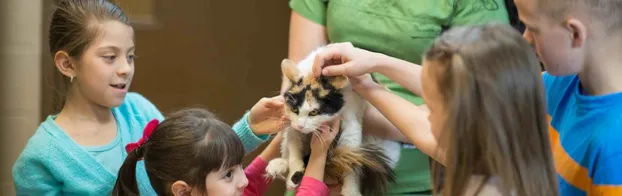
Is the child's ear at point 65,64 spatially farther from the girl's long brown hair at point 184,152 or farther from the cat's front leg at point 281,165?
the cat's front leg at point 281,165

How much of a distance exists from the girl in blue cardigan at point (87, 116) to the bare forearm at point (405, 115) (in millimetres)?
220

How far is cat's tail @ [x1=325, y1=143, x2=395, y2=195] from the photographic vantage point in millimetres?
1276

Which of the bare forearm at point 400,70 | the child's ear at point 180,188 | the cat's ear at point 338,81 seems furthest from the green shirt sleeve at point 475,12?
the child's ear at point 180,188

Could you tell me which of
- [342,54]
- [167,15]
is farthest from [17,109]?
[342,54]

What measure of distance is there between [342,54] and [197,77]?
1177mm

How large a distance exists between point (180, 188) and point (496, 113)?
62 centimetres

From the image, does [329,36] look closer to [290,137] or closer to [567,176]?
[290,137]

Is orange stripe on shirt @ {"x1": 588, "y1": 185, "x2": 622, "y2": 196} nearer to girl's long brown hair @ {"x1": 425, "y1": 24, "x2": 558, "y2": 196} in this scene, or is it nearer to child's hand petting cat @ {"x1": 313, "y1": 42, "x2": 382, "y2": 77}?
girl's long brown hair @ {"x1": 425, "y1": 24, "x2": 558, "y2": 196}

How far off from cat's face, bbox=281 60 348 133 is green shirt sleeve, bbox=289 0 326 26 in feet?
0.76

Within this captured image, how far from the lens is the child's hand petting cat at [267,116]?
1392 mm

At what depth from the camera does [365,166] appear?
4.20 ft

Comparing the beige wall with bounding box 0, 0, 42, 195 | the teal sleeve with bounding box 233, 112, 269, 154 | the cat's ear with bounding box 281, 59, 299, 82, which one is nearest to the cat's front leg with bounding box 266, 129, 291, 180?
the cat's ear with bounding box 281, 59, 299, 82

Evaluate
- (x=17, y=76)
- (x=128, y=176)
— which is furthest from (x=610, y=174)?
(x=17, y=76)

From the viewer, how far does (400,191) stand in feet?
4.66
